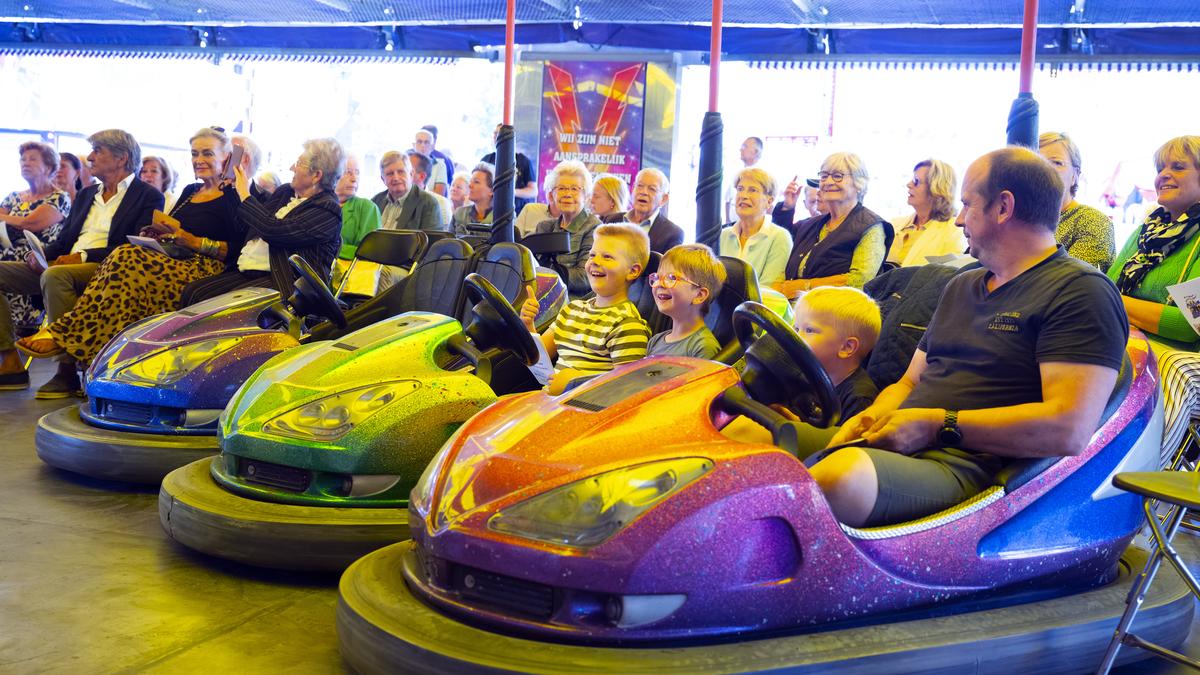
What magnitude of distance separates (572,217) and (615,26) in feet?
10.0

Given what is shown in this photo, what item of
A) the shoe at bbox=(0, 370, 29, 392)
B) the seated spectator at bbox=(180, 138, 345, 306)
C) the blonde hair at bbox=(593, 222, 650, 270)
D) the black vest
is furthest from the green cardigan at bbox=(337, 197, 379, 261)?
the blonde hair at bbox=(593, 222, 650, 270)

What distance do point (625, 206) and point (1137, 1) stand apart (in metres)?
3.22

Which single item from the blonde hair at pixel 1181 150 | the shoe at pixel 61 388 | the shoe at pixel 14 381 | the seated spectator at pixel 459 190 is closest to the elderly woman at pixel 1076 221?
the blonde hair at pixel 1181 150

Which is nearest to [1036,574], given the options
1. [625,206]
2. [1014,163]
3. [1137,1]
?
[1014,163]

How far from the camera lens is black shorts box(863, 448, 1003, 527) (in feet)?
5.84

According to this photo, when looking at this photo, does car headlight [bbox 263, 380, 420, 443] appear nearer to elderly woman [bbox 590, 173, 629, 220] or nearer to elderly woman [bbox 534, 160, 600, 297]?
elderly woman [bbox 534, 160, 600, 297]

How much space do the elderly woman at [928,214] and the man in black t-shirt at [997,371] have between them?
1730mm

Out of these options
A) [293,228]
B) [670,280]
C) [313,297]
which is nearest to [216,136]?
[293,228]

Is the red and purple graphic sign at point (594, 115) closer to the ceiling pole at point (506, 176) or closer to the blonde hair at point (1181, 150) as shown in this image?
the ceiling pole at point (506, 176)

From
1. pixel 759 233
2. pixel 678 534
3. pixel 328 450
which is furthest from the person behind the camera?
pixel 759 233

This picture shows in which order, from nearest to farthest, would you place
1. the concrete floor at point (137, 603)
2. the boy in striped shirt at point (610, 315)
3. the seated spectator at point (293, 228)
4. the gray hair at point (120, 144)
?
the concrete floor at point (137, 603) < the boy in striped shirt at point (610, 315) < the seated spectator at point (293, 228) < the gray hair at point (120, 144)

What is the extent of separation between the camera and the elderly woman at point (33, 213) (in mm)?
5680

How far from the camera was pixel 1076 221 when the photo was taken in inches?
125

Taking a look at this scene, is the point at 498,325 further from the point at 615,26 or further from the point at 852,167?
the point at 615,26
